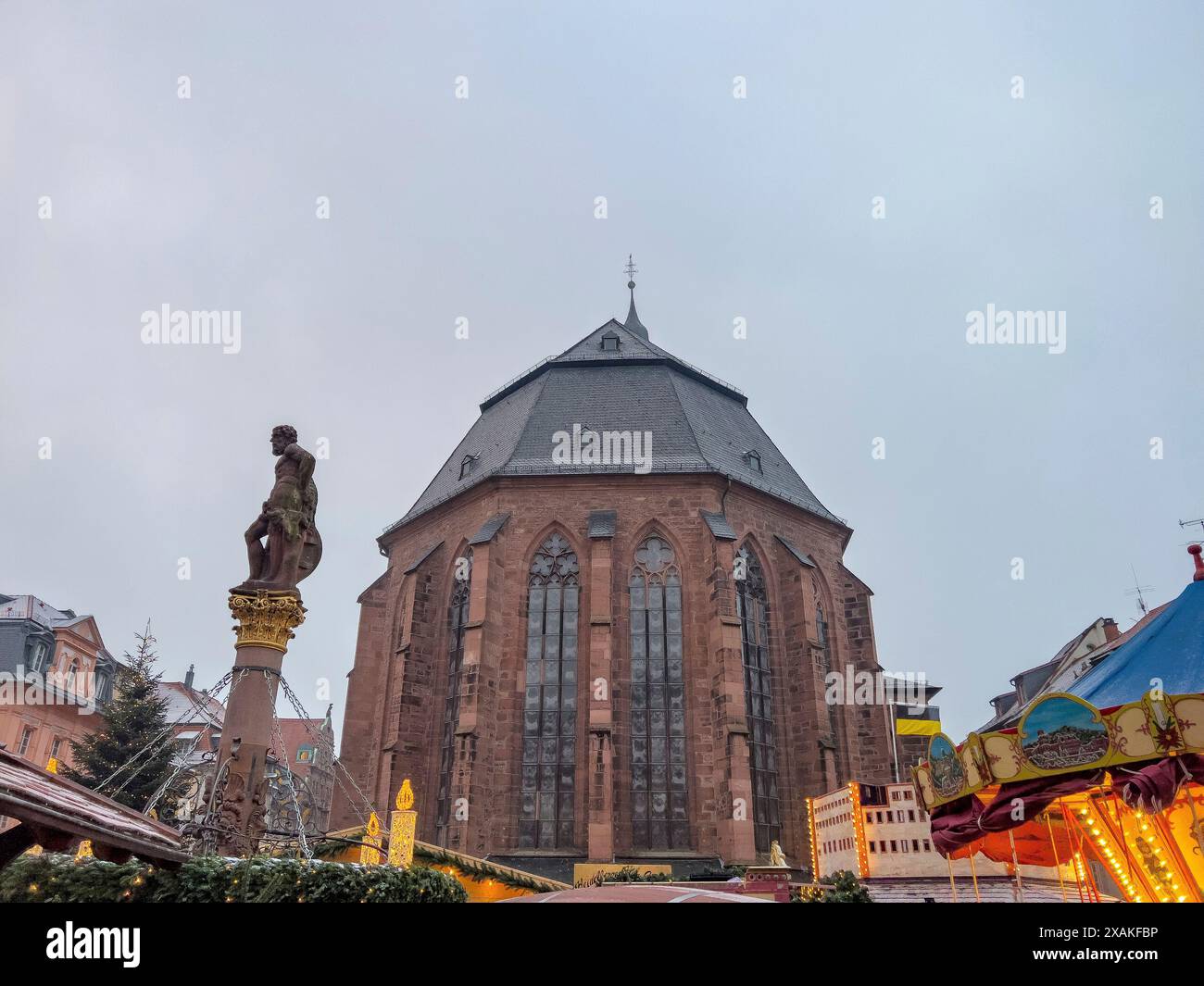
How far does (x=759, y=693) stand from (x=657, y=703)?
9.54 ft

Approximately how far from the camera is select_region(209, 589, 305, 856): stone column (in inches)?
286

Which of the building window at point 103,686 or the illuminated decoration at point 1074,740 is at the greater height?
the building window at point 103,686

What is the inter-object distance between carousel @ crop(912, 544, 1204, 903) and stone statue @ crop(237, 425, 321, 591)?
7.41 m

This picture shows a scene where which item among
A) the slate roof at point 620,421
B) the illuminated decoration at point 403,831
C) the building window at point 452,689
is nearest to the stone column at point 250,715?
the illuminated decoration at point 403,831

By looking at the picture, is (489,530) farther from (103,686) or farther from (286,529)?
(103,686)

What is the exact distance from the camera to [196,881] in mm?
5957

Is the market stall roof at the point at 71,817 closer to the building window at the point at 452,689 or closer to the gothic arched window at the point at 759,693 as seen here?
the building window at the point at 452,689

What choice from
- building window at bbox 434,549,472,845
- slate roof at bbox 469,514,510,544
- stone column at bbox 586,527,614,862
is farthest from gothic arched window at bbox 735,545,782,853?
building window at bbox 434,549,472,845

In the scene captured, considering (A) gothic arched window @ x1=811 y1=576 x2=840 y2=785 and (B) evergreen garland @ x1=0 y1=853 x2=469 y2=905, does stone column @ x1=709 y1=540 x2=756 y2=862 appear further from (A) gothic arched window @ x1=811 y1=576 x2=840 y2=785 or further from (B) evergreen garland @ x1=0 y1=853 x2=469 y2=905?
(B) evergreen garland @ x1=0 y1=853 x2=469 y2=905

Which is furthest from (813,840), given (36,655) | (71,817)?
(36,655)

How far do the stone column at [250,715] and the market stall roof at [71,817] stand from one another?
2.01 metres

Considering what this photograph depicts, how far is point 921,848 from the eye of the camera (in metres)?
15.0

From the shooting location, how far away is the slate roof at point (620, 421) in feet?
76.5
